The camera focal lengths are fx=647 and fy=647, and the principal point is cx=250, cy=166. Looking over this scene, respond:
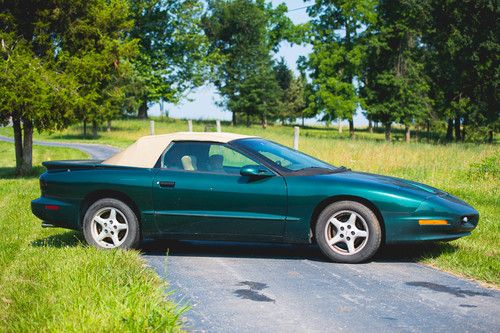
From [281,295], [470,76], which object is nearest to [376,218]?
[281,295]

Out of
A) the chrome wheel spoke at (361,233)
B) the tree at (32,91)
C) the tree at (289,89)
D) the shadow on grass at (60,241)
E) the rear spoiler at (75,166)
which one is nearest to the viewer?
the chrome wheel spoke at (361,233)

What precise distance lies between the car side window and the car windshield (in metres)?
0.19

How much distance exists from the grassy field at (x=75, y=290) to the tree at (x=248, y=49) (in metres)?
61.8

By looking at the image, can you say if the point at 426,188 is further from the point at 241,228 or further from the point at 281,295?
the point at 281,295

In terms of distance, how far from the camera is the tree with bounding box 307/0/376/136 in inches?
1996

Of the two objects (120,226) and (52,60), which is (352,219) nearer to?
(120,226)

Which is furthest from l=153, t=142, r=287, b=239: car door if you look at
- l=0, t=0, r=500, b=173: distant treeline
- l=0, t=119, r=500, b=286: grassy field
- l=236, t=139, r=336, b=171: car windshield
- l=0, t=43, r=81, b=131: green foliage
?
l=0, t=0, r=500, b=173: distant treeline

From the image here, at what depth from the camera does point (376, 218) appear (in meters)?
6.96

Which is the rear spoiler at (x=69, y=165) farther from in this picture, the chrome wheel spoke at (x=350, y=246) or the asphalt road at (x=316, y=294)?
the chrome wheel spoke at (x=350, y=246)

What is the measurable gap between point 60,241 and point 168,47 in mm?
47078

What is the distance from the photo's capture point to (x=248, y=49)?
73375 millimetres

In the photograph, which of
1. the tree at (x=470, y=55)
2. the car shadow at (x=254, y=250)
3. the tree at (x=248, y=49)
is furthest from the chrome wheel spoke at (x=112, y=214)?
the tree at (x=248, y=49)

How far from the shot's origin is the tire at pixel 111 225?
7.50 meters

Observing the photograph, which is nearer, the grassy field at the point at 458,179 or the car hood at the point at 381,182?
the grassy field at the point at 458,179
